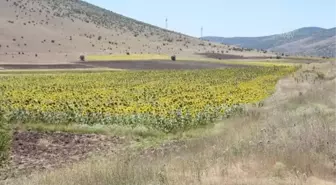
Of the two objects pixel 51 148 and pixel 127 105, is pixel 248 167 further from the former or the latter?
pixel 127 105

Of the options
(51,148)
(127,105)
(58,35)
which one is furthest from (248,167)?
(58,35)

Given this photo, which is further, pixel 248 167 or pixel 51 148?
pixel 51 148

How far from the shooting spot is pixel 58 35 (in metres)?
115

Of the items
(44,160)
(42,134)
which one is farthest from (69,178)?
(42,134)

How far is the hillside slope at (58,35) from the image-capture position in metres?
90.6

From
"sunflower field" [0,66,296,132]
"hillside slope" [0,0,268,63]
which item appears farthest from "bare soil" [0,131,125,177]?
"hillside slope" [0,0,268,63]

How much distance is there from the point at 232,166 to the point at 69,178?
3.05m

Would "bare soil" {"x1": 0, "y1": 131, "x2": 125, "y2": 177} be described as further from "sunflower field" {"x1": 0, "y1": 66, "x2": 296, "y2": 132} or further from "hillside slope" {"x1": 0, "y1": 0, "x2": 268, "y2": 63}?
"hillside slope" {"x1": 0, "y1": 0, "x2": 268, "y2": 63}

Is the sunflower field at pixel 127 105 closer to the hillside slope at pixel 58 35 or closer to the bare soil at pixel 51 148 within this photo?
the bare soil at pixel 51 148

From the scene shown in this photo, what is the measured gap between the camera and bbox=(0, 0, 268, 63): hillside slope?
90.6 m

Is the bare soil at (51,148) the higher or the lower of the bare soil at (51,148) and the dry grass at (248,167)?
the lower

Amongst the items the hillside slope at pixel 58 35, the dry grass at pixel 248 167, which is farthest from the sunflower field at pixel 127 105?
the hillside slope at pixel 58 35

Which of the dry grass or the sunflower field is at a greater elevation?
the dry grass

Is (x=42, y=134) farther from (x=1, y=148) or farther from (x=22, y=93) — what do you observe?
(x=22, y=93)
